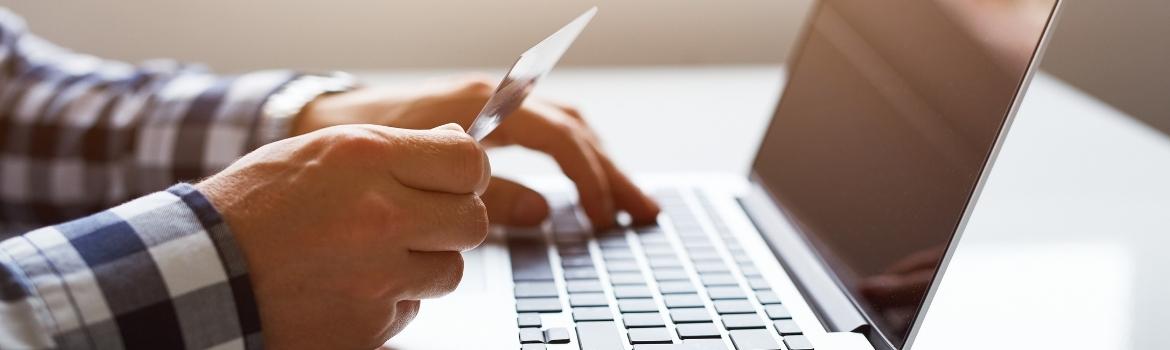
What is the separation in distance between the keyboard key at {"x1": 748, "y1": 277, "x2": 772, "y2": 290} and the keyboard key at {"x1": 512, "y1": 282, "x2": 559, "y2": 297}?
0.11 meters

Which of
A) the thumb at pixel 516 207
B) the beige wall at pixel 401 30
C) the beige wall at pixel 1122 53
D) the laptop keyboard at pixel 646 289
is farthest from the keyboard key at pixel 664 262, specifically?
the beige wall at pixel 401 30

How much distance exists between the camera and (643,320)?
1.90ft

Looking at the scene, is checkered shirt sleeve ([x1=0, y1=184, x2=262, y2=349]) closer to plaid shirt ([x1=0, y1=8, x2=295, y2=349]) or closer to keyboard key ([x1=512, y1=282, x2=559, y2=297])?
plaid shirt ([x1=0, y1=8, x2=295, y2=349])

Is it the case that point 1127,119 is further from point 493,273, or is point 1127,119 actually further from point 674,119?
point 493,273

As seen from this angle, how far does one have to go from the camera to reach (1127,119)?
1.07 metres

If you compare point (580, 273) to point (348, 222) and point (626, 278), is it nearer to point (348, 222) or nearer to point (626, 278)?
point (626, 278)

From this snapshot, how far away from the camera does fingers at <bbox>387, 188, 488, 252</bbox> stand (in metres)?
0.50

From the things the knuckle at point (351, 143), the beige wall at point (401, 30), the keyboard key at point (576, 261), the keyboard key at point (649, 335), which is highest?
the beige wall at point (401, 30)

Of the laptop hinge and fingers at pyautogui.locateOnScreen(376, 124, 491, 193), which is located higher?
fingers at pyautogui.locateOnScreen(376, 124, 491, 193)

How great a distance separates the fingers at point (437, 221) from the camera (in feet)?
1.65

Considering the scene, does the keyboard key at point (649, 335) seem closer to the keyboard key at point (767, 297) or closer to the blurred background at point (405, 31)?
the keyboard key at point (767, 297)

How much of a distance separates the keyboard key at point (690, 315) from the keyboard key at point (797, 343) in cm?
4

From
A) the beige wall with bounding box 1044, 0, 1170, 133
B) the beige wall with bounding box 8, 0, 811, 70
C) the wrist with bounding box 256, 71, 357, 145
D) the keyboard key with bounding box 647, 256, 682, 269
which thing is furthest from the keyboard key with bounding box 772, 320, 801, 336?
the beige wall with bounding box 8, 0, 811, 70

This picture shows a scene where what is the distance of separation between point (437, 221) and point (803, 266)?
0.25 m
